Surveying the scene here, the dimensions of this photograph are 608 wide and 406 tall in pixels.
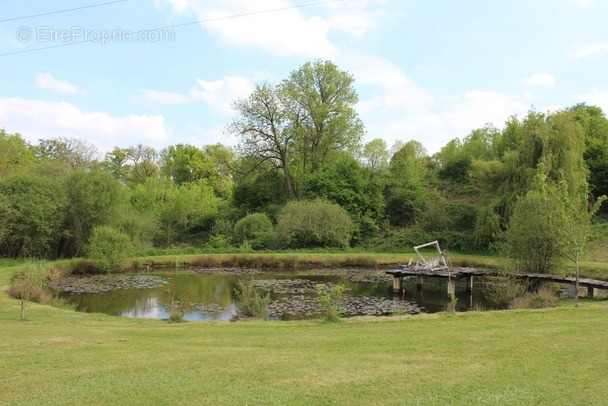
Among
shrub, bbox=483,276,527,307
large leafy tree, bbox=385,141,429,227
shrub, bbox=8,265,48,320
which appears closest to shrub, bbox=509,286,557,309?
shrub, bbox=483,276,527,307

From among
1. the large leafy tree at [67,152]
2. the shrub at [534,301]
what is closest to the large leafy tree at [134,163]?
the large leafy tree at [67,152]

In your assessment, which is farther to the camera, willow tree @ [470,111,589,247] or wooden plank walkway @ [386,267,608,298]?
willow tree @ [470,111,589,247]

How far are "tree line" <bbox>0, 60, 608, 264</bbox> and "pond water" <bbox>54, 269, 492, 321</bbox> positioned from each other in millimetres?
6735

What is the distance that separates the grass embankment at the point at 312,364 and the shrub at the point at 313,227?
87.5ft

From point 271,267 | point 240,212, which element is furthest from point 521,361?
point 240,212

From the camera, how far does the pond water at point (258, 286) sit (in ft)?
65.0

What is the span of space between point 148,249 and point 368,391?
3384 cm

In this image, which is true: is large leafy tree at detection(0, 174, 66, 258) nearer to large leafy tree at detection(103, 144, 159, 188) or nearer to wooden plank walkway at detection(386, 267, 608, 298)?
wooden plank walkway at detection(386, 267, 608, 298)

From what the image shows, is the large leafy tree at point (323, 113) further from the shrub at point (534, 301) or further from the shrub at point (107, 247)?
the shrub at point (534, 301)

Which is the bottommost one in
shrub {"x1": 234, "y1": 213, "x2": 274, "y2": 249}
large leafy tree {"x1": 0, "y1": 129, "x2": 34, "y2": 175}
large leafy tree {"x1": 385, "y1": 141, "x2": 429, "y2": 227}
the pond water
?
the pond water

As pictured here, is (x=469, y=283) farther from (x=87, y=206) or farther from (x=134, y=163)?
(x=134, y=163)

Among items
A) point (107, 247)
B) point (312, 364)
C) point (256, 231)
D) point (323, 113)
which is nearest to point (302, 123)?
point (323, 113)

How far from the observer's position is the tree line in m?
33.8

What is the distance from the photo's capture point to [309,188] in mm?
45469
